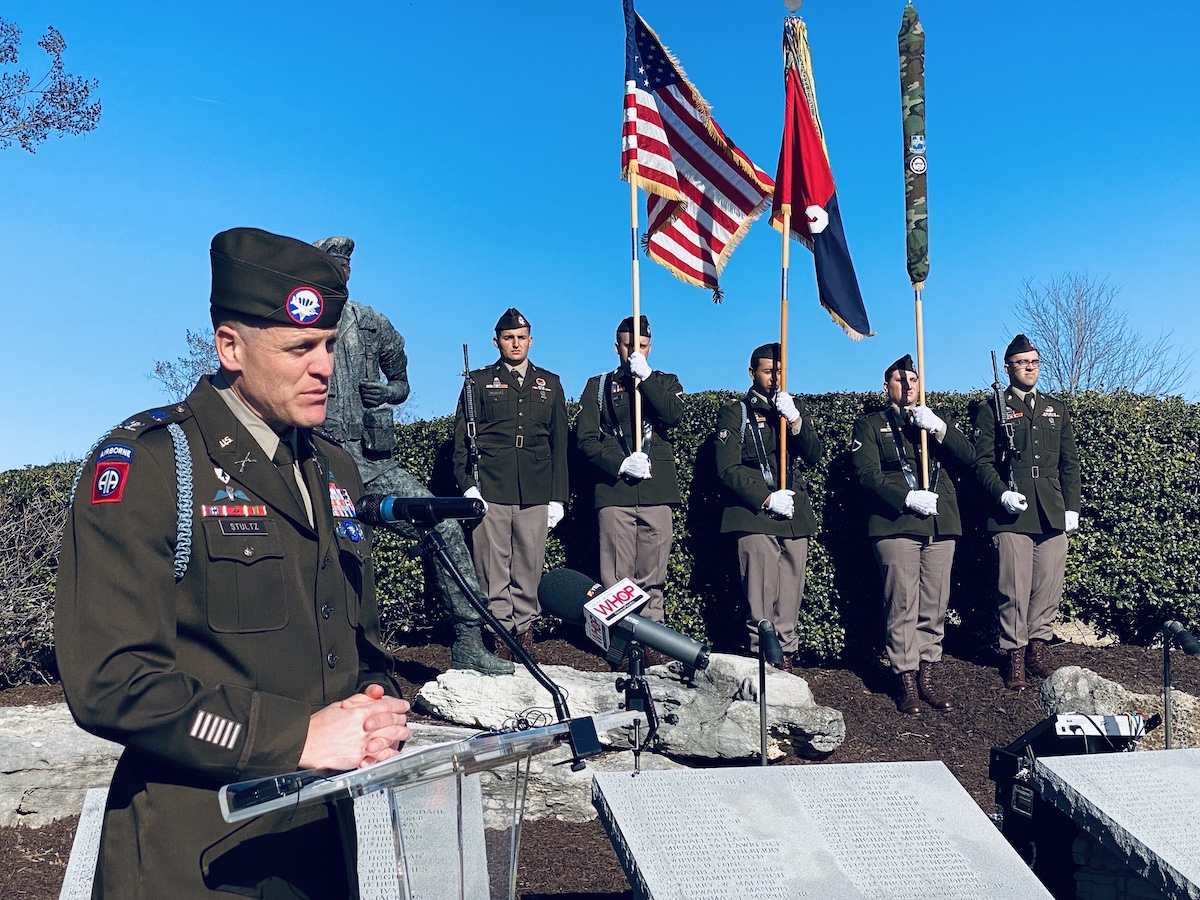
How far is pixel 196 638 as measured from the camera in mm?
2010

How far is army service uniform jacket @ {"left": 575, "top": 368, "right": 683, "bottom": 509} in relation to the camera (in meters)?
8.28

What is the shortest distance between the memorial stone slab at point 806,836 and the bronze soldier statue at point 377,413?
127 inches

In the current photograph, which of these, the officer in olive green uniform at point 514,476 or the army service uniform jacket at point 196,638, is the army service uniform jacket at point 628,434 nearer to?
the officer in olive green uniform at point 514,476

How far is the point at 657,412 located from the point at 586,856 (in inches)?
136

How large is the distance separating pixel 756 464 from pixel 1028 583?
2.24 meters

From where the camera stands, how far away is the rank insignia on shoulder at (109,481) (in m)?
1.90

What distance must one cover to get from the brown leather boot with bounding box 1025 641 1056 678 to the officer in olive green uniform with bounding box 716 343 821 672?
1809mm

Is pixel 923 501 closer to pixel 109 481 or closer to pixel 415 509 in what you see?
pixel 415 509

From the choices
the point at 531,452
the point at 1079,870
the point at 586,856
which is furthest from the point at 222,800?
the point at 531,452

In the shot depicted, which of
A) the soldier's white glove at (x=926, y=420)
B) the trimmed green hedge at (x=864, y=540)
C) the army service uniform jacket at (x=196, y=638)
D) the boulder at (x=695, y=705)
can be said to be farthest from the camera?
the trimmed green hedge at (x=864, y=540)

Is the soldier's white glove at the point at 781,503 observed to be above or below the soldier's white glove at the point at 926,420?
below

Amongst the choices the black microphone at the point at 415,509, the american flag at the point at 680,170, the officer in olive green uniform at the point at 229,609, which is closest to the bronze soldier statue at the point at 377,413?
the american flag at the point at 680,170

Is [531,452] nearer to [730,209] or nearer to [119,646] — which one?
[730,209]

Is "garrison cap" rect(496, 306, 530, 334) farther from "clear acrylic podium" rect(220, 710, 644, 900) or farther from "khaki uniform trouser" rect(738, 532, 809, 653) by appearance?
"clear acrylic podium" rect(220, 710, 644, 900)
